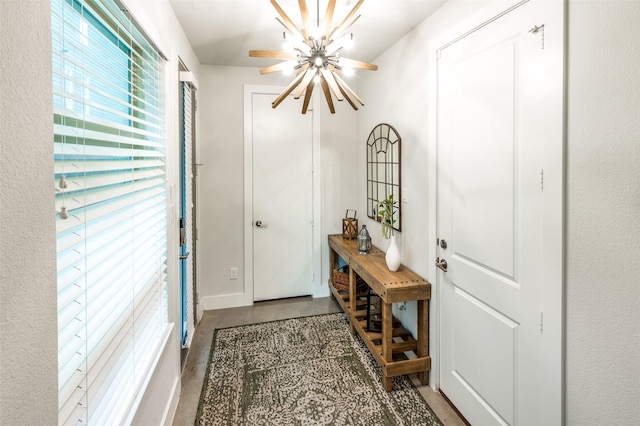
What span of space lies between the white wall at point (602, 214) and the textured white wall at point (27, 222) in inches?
64.1

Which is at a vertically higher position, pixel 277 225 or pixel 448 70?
pixel 448 70

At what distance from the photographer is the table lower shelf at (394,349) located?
2.19 m

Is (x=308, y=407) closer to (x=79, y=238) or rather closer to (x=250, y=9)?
(x=79, y=238)

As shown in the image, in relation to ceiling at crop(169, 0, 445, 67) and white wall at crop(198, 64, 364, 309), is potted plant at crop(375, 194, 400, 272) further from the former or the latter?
ceiling at crop(169, 0, 445, 67)

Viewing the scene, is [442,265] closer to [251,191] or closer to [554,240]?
[554,240]

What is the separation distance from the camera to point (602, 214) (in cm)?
118

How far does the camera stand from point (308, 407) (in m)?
2.04

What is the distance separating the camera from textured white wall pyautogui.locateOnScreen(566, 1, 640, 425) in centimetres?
109

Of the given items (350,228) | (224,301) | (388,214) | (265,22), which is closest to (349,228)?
(350,228)

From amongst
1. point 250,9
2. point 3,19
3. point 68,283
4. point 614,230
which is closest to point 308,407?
point 68,283

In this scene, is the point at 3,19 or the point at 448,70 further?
the point at 448,70

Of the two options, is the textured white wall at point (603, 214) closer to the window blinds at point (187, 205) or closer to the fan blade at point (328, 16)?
the fan blade at point (328, 16)

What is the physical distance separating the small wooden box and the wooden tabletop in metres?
0.40

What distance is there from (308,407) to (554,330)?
1.40 m
